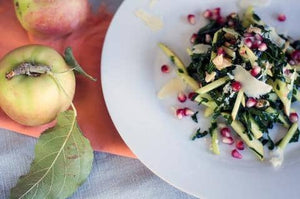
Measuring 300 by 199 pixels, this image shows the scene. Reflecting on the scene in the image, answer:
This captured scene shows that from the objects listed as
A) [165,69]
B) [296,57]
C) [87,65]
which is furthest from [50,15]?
[296,57]

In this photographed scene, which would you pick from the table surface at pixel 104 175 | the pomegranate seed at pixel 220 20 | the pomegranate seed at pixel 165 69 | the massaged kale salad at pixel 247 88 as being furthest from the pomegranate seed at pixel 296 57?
the table surface at pixel 104 175

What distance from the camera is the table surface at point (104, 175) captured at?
1.09 meters

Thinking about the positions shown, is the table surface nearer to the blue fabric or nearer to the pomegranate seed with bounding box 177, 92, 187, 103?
the blue fabric

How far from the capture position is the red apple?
A: 117 centimetres

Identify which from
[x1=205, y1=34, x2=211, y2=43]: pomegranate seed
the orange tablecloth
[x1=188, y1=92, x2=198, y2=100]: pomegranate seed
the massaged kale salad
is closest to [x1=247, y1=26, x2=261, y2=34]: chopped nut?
the massaged kale salad

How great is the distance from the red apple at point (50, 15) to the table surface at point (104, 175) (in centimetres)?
29

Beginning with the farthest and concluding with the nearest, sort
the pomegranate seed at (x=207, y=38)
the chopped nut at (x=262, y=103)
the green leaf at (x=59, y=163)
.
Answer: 1. the pomegranate seed at (x=207, y=38)
2. the chopped nut at (x=262, y=103)
3. the green leaf at (x=59, y=163)

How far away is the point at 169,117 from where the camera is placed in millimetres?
1128

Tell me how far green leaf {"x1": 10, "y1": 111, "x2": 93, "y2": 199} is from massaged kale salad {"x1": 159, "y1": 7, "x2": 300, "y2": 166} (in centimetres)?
26

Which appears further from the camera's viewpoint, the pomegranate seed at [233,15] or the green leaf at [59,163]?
the pomegranate seed at [233,15]

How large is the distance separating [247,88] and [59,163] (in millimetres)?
470

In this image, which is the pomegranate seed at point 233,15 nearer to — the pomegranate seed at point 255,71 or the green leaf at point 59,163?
the pomegranate seed at point 255,71

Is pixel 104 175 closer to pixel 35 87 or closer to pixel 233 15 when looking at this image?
pixel 35 87

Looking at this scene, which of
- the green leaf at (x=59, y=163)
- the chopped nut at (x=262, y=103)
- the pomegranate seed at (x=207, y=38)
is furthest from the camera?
the pomegranate seed at (x=207, y=38)
